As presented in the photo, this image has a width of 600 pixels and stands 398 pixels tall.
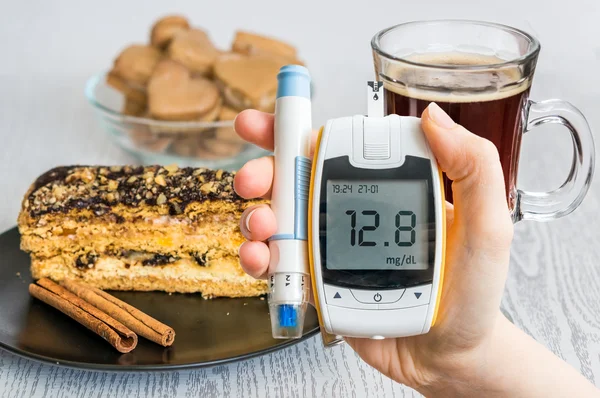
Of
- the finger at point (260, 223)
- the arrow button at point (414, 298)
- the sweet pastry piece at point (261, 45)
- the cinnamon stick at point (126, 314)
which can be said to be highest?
the finger at point (260, 223)

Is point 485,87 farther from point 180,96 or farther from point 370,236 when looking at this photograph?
point 180,96

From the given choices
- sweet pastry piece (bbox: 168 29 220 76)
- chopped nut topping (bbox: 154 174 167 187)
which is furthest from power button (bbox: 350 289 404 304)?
sweet pastry piece (bbox: 168 29 220 76)

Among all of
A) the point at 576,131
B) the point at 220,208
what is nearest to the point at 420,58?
the point at 576,131

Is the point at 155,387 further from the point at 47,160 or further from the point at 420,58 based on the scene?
the point at 47,160

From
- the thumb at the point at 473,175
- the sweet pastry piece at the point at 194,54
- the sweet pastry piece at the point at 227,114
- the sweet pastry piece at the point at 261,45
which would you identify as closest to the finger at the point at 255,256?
the thumb at the point at 473,175

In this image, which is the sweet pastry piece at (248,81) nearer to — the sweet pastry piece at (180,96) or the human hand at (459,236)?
the sweet pastry piece at (180,96)

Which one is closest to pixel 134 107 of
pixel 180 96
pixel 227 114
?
pixel 180 96
